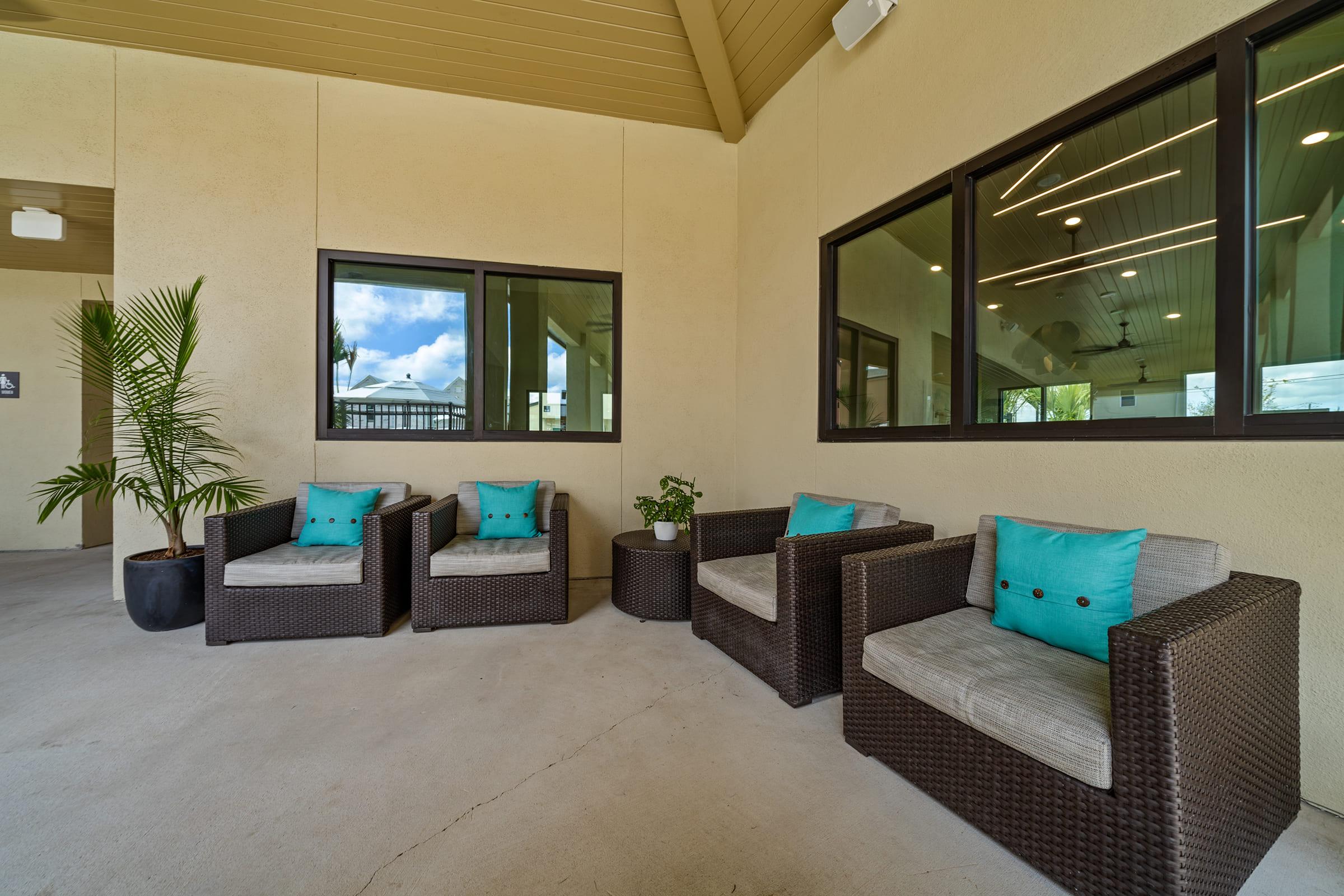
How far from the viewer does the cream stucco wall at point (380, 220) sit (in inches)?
142

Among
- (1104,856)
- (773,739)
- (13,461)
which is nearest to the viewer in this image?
(1104,856)

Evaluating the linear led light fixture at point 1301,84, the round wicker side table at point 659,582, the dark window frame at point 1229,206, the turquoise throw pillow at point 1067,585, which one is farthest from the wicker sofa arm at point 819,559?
the linear led light fixture at point 1301,84

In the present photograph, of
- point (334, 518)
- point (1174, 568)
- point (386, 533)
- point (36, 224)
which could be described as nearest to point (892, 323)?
point (1174, 568)

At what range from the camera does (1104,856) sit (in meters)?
1.22

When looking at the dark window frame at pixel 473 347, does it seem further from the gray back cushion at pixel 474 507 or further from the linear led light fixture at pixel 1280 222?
the linear led light fixture at pixel 1280 222

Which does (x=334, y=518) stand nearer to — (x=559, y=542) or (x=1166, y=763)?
(x=559, y=542)

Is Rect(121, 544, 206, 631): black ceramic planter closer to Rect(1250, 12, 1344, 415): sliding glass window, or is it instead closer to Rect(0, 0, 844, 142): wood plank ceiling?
Rect(0, 0, 844, 142): wood plank ceiling

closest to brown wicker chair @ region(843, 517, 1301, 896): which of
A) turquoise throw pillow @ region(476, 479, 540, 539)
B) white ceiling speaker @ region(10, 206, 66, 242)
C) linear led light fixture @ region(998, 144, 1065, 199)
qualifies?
linear led light fixture @ region(998, 144, 1065, 199)

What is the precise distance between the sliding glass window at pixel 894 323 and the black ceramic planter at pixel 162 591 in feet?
13.1

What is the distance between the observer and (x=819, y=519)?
276 centimetres

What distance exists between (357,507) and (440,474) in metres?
0.75

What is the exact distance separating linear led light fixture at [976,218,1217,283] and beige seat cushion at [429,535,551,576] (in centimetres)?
278

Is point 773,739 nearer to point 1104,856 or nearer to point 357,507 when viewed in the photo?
point 1104,856

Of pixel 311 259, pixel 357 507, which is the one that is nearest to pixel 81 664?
pixel 357 507
